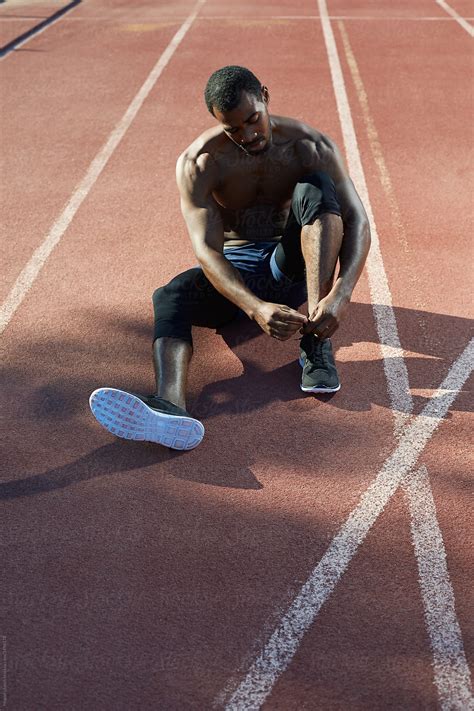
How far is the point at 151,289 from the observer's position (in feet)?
19.1

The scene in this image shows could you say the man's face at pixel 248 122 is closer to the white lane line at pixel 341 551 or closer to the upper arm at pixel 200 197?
the upper arm at pixel 200 197

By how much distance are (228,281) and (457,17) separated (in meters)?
12.0

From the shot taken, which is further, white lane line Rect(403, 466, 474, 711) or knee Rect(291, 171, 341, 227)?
knee Rect(291, 171, 341, 227)

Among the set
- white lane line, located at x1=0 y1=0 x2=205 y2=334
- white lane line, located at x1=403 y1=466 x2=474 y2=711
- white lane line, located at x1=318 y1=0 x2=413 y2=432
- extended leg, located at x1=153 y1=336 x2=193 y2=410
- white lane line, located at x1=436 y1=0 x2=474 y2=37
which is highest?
extended leg, located at x1=153 y1=336 x2=193 y2=410

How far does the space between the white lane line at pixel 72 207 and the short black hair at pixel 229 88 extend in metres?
2.03

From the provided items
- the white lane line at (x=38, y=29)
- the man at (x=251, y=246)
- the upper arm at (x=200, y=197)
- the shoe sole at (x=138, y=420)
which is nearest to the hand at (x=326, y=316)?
the man at (x=251, y=246)

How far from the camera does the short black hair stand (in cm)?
426

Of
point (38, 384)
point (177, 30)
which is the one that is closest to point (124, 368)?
point (38, 384)

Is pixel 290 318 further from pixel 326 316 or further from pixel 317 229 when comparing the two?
pixel 317 229

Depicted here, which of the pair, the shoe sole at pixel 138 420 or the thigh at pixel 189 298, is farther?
the thigh at pixel 189 298

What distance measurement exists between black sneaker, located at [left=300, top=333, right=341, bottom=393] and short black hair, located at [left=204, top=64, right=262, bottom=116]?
1.22m

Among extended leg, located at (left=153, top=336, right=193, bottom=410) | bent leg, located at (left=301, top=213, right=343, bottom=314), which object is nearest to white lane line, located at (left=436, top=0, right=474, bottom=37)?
bent leg, located at (left=301, top=213, right=343, bottom=314)

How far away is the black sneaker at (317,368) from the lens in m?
4.55

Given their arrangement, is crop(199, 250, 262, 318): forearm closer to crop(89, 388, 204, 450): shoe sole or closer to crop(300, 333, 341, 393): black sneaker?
crop(300, 333, 341, 393): black sneaker
